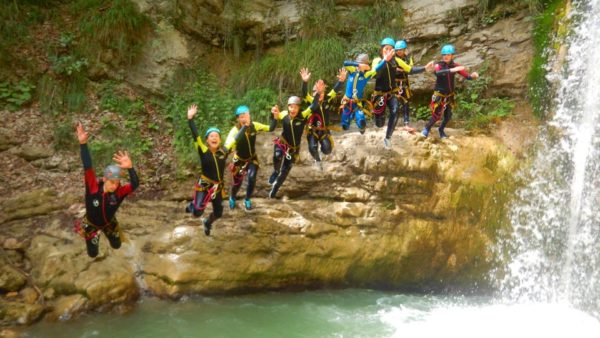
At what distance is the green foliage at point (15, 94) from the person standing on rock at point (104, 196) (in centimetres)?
445

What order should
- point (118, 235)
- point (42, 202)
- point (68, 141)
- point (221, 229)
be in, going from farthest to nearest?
1. point (68, 141)
2. point (42, 202)
3. point (221, 229)
4. point (118, 235)

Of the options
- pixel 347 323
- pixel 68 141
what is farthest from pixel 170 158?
pixel 347 323

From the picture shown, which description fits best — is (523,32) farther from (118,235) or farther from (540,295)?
(118,235)

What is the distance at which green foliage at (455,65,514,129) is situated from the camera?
27.7 ft

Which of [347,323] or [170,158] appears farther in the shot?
[170,158]

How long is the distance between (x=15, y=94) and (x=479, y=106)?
9520 millimetres

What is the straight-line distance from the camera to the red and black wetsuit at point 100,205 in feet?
18.4

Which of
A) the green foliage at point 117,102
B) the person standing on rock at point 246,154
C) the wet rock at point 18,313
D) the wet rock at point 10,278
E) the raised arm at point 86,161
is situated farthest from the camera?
the green foliage at point 117,102

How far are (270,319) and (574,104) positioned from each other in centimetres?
651

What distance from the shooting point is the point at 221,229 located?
7.36 metres

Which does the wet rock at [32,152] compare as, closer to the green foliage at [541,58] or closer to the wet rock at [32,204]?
the wet rock at [32,204]

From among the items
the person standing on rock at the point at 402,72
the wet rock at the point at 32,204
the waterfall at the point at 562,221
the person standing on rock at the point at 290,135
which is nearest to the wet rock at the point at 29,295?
the wet rock at the point at 32,204

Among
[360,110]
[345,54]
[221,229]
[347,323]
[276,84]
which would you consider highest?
[345,54]

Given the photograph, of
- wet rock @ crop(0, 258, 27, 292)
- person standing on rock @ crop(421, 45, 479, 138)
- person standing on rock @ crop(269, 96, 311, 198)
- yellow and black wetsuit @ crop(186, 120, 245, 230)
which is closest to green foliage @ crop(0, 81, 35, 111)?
wet rock @ crop(0, 258, 27, 292)
